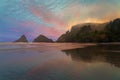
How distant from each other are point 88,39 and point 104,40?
1679 centimetres

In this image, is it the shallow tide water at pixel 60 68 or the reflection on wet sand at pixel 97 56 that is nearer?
the shallow tide water at pixel 60 68

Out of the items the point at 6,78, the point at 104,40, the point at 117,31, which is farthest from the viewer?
the point at 117,31

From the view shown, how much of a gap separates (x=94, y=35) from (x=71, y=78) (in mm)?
126375

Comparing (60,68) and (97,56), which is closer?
(60,68)

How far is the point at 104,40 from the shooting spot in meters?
119

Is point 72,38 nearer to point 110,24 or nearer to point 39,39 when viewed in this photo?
point 110,24

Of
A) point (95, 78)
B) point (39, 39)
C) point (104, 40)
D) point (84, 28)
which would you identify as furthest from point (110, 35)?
point (95, 78)

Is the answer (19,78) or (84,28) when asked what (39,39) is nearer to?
(84,28)

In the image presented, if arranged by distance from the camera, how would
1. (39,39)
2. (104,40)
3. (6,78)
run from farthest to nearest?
(39,39) < (104,40) < (6,78)

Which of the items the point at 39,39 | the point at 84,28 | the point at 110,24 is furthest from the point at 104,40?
the point at 39,39

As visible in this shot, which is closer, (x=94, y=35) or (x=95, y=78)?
(x=95, y=78)

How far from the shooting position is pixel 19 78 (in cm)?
889

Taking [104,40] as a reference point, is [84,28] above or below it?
above

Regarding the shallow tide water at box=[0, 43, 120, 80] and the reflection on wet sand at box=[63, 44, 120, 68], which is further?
the reflection on wet sand at box=[63, 44, 120, 68]
